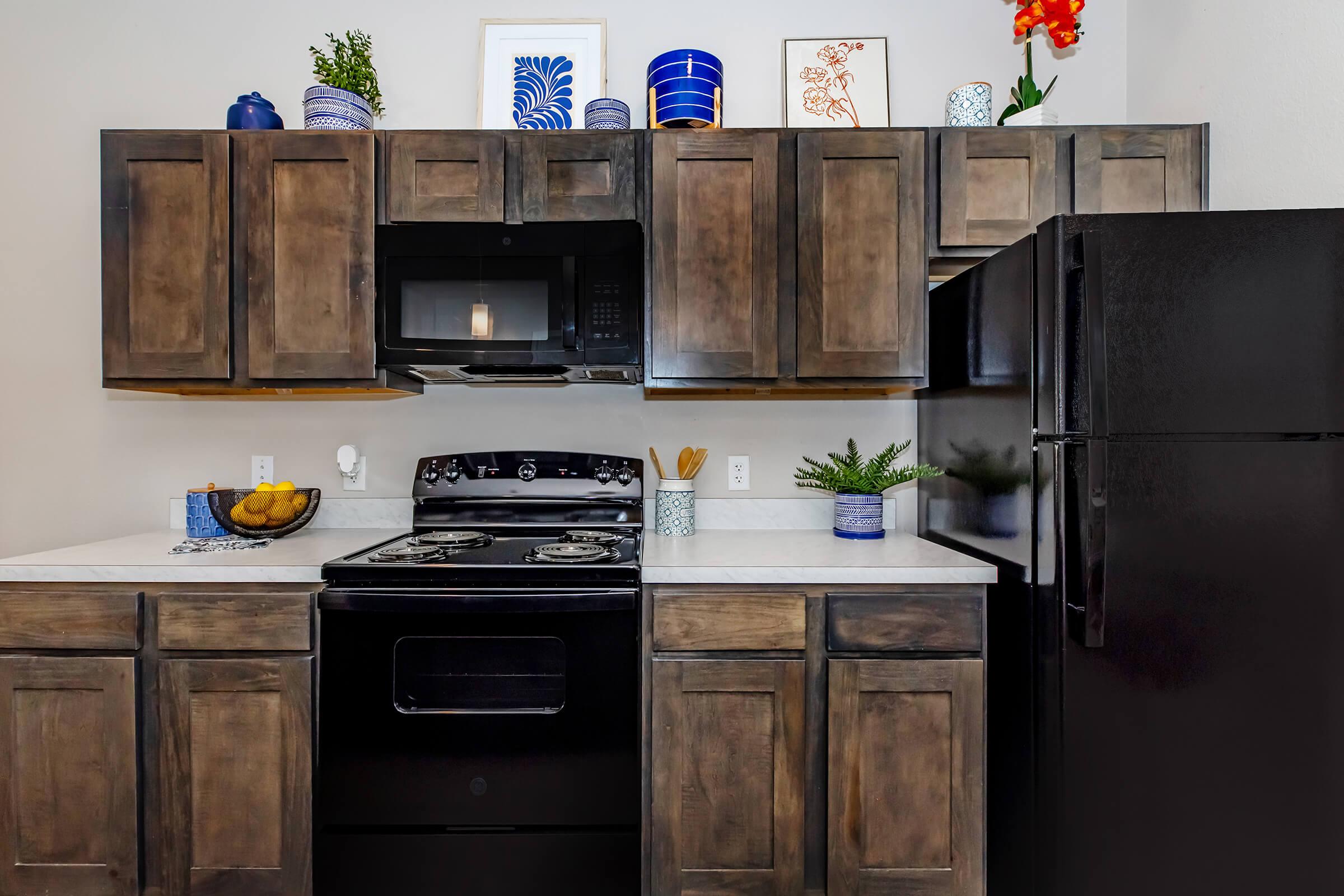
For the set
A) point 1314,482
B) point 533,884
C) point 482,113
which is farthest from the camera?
point 482,113

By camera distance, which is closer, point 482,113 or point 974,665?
point 974,665

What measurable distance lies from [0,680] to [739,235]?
2.11 metres

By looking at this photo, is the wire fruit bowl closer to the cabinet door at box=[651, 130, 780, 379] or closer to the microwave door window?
the microwave door window

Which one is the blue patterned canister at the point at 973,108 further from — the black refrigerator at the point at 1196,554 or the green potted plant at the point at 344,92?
the green potted plant at the point at 344,92

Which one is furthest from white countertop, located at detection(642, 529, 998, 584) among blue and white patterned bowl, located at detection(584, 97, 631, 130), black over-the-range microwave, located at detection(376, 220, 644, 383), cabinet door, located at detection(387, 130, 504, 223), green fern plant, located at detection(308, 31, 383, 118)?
green fern plant, located at detection(308, 31, 383, 118)

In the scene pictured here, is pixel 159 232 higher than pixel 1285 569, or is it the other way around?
pixel 159 232

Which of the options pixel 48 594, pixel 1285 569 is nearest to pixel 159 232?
pixel 48 594

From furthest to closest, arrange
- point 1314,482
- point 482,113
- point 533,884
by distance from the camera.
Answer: point 482,113, point 533,884, point 1314,482

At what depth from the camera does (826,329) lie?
1.84 metres

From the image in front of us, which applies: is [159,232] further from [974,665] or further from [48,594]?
[974,665]

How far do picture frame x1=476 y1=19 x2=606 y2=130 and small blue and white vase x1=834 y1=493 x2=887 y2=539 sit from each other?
1.47 metres

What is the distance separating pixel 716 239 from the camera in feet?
6.00

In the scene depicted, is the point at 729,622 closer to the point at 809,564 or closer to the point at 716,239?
the point at 809,564

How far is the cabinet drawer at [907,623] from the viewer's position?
1.56 m
